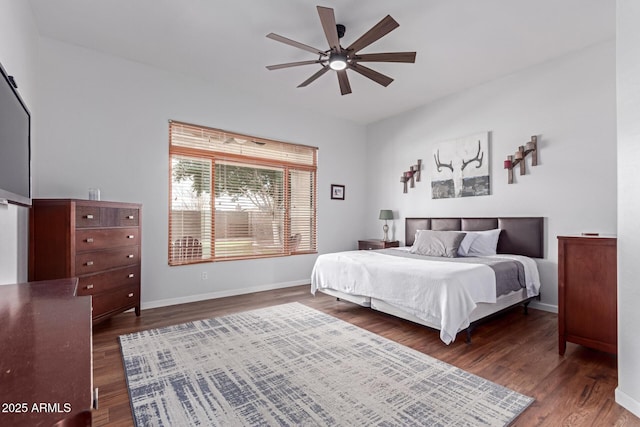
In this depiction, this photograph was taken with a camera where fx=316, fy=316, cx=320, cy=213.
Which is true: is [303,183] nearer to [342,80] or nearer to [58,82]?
[342,80]

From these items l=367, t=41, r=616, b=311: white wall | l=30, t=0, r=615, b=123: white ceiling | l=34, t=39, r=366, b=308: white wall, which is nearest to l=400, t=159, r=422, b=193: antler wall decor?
l=367, t=41, r=616, b=311: white wall

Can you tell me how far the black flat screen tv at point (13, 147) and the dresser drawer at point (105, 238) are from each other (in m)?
1.06

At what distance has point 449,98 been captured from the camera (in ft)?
16.2

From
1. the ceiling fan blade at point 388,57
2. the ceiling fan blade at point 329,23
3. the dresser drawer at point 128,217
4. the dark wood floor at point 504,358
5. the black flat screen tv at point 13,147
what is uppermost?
the ceiling fan blade at point 329,23

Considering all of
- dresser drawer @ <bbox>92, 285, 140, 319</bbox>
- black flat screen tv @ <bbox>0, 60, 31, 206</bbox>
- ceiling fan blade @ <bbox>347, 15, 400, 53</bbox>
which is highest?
ceiling fan blade @ <bbox>347, 15, 400, 53</bbox>

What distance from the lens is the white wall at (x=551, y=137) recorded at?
3.49 m

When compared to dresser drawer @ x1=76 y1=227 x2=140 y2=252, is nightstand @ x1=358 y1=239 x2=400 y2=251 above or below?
below

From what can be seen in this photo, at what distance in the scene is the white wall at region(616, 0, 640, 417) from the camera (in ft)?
6.20

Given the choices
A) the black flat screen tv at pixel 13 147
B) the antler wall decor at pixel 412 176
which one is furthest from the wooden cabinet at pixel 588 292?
the black flat screen tv at pixel 13 147

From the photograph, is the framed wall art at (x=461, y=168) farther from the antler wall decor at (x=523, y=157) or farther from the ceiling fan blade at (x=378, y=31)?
the ceiling fan blade at (x=378, y=31)

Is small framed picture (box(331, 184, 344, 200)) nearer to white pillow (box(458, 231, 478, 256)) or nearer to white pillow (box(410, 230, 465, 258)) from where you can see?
white pillow (box(410, 230, 465, 258))

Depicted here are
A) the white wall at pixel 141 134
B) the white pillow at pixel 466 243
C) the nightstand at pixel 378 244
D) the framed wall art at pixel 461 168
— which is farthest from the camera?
the nightstand at pixel 378 244

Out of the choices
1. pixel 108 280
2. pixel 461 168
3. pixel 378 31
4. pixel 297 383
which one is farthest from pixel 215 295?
pixel 461 168

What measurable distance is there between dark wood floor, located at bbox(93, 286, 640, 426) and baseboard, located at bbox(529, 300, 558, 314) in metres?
0.10
